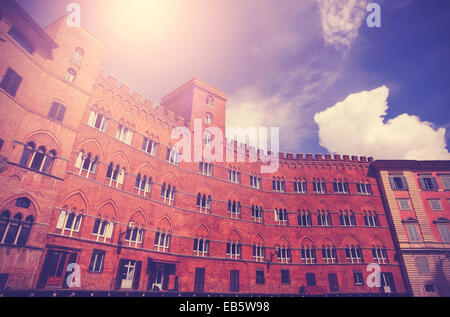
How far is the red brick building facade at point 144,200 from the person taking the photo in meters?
16.5

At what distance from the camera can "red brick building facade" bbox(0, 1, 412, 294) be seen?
54.2ft

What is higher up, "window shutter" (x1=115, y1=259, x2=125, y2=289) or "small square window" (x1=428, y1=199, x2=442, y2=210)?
"small square window" (x1=428, y1=199, x2=442, y2=210)

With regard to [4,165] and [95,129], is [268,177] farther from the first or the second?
[4,165]

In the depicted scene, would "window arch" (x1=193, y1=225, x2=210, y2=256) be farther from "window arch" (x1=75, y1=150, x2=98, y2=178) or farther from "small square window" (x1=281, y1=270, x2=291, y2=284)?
"window arch" (x1=75, y1=150, x2=98, y2=178)

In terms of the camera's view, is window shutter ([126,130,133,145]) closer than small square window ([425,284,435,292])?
Yes

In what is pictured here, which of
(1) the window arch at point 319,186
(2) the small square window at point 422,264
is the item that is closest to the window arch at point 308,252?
(1) the window arch at point 319,186

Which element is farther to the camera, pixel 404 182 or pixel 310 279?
pixel 404 182

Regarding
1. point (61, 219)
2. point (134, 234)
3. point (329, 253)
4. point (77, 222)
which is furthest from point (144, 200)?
point (329, 253)

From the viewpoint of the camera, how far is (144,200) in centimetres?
2277

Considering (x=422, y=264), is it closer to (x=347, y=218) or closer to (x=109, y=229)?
(x=347, y=218)

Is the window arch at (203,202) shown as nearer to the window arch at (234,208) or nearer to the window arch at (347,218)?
the window arch at (234,208)

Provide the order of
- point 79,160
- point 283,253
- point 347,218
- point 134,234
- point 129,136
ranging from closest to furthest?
point 79,160, point 134,234, point 129,136, point 283,253, point 347,218

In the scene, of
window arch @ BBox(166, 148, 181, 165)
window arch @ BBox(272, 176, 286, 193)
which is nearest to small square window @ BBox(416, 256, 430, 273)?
window arch @ BBox(272, 176, 286, 193)

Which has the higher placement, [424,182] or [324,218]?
[424,182]
